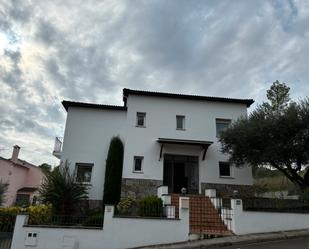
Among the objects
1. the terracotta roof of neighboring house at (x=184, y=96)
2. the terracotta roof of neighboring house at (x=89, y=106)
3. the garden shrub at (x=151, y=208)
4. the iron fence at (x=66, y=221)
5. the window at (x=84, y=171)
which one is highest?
the terracotta roof of neighboring house at (x=184, y=96)

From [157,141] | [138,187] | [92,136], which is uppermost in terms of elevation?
[92,136]

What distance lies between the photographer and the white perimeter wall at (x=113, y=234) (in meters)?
9.77

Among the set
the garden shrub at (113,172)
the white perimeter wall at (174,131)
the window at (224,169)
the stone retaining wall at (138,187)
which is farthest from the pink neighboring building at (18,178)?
the window at (224,169)

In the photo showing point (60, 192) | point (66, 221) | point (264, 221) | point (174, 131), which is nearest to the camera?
point (66, 221)

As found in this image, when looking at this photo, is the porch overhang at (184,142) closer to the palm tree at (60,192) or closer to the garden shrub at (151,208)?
the garden shrub at (151,208)

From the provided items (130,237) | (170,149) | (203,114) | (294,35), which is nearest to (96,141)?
(170,149)

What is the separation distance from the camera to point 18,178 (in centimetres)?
2794

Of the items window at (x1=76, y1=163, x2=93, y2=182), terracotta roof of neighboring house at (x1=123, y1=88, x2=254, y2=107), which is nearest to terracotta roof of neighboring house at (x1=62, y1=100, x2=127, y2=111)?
terracotta roof of neighboring house at (x1=123, y1=88, x2=254, y2=107)

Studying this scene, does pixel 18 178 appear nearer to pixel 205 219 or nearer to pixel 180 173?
pixel 180 173

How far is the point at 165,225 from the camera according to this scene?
Answer: 34.5ft

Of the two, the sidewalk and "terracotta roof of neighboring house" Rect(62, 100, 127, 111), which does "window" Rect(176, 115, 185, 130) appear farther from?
the sidewalk

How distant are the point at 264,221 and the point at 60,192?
9818mm

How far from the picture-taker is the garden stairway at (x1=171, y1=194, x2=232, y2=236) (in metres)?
10.9

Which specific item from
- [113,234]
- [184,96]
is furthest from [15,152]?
[113,234]
